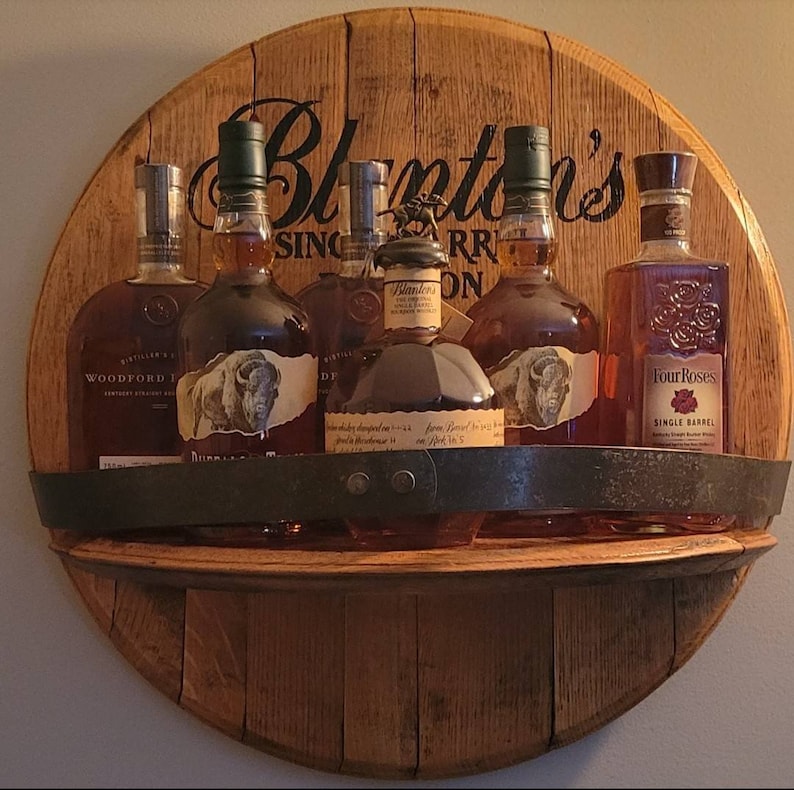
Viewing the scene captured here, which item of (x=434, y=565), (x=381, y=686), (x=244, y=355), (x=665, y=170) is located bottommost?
(x=381, y=686)

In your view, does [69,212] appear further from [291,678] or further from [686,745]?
[686,745]

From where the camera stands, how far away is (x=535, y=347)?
0.57m

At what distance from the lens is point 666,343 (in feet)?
1.91

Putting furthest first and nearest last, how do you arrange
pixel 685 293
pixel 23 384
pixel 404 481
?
pixel 23 384 < pixel 685 293 < pixel 404 481

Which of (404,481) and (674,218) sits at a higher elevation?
(674,218)

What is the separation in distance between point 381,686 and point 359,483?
0.22 metres

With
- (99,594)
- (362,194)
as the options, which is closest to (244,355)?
(362,194)

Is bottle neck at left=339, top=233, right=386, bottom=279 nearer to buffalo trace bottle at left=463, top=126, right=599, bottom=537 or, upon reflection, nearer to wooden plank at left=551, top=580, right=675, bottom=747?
buffalo trace bottle at left=463, top=126, right=599, bottom=537

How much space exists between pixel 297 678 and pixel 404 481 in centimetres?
24

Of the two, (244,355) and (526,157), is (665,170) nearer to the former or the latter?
(526,157)

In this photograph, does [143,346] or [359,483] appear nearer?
[359,483]

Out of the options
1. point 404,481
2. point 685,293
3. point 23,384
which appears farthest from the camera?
point 23,384

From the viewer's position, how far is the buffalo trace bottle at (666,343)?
1.90 ft

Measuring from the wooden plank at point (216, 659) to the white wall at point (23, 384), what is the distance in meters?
0.04
